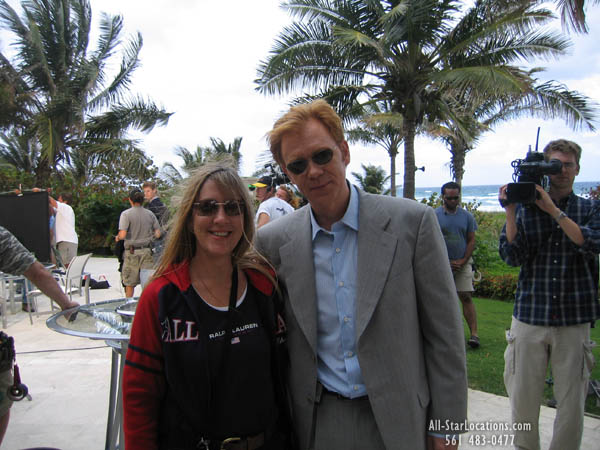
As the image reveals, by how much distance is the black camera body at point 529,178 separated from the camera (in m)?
2.69

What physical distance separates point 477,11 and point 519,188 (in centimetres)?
957

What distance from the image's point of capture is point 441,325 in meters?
1.62

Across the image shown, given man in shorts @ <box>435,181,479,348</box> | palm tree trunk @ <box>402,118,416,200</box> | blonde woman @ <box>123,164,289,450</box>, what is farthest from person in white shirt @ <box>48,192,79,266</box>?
blonde woman @ <box>123,164,289,450</box>

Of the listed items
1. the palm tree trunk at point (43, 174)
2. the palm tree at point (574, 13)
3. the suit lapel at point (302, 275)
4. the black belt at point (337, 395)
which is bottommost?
the black belt at point (337, 395)

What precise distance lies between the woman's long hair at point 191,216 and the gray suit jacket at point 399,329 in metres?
0.27

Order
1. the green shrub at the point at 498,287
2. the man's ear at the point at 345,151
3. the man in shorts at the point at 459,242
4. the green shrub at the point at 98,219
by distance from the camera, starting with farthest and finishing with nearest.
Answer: the green shrub at the point at 98,219, the green shrub at the point at 498,287, the man in shorts at the point at 459,242, the man's ear at the point at 345,151

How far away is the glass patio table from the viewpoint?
2371 mm

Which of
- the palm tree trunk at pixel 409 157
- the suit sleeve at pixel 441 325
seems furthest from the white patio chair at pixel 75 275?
the palm tree trunk at pixel 409 157

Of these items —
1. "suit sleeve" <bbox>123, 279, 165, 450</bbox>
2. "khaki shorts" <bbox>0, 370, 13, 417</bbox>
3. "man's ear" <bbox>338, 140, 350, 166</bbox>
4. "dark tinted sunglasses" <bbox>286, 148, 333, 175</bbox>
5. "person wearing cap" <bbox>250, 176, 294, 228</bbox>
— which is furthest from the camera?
"person wearing cap" <bbox>250, 176, 294, 228</bbox>

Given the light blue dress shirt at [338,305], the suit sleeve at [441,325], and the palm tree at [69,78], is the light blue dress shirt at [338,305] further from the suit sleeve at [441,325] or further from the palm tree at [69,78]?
the palm tree at [69,78]

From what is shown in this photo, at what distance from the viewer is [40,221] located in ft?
18.6

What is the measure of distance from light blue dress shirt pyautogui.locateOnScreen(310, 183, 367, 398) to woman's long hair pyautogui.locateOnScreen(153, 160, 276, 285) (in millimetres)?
238

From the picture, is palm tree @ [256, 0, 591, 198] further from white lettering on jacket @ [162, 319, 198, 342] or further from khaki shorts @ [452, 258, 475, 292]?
white lettering on jacket @ [162, 319, 198, 342]

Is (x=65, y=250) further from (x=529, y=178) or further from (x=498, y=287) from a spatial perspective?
(x=498, y=287)
